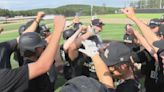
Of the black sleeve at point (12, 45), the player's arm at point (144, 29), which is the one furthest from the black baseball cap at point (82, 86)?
the black sleeve at point (12, 45)

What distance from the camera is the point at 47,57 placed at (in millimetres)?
4332

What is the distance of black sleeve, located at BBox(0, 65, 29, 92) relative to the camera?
3.96 meters

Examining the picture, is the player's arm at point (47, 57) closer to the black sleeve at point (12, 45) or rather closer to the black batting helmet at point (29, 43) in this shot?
the black batting helmet at point (29, 43)

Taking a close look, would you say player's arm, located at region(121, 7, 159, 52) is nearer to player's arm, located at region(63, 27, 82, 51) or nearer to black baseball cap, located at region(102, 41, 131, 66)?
player's arm, located at region(63, 27, 82, 51)

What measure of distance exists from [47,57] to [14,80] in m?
0.50

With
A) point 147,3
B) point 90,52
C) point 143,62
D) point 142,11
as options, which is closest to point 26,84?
point 90,52

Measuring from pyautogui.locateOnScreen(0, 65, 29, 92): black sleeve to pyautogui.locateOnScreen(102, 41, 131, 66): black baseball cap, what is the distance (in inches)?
32.2

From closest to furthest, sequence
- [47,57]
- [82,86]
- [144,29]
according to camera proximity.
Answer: [82,86], [47,57], [144,29]

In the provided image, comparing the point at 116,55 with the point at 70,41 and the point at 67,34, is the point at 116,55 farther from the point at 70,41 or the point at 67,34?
the point at 67,34

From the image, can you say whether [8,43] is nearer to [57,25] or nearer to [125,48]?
[57,25]

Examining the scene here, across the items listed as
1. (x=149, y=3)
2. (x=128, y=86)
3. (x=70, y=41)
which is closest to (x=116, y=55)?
(x=128, y=86)

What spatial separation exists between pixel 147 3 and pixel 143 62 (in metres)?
64.2

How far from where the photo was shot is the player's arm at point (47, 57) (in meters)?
4.17

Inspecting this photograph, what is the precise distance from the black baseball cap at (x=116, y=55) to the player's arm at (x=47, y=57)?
609mm
